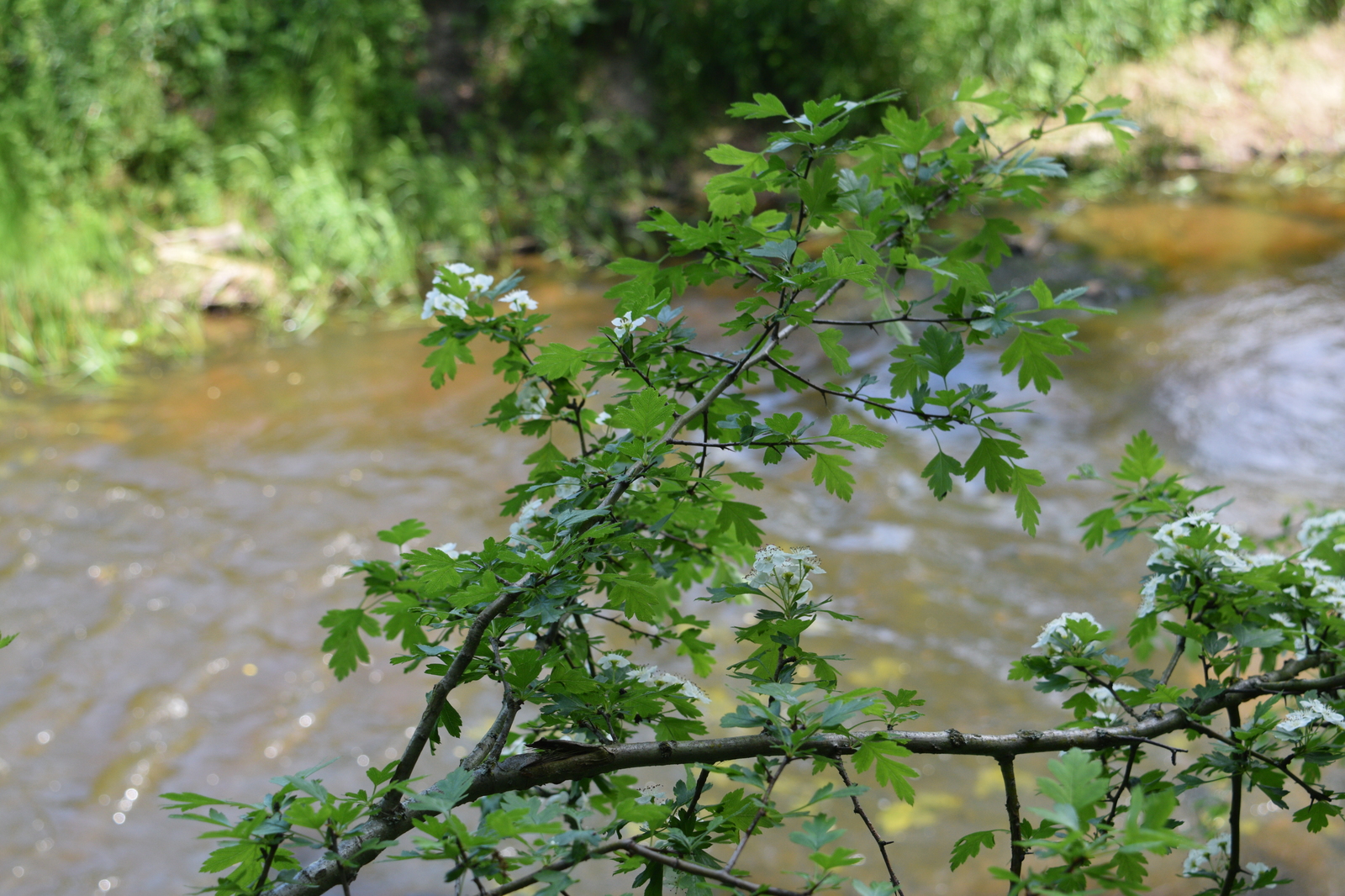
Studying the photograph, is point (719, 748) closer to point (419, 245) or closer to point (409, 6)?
point (419, 245)

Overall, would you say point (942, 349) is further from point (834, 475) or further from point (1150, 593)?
point (1150, 593)

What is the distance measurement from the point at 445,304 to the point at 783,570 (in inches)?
24.5

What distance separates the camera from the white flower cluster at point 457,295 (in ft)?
→ 4.33

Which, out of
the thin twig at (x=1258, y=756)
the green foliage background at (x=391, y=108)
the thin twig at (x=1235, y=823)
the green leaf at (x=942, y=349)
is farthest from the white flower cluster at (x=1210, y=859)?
the green foliage background at (x=391, y=108)

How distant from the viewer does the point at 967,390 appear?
3.67ft

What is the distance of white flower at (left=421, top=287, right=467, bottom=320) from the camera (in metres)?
1.32

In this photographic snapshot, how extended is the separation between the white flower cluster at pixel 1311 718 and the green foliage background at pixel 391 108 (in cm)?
659

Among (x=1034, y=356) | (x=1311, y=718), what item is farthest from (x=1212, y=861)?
(x=1034, y=356)

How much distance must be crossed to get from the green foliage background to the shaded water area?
1.19m

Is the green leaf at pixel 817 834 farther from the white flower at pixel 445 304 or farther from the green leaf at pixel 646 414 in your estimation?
the white flower at pixel 445 304

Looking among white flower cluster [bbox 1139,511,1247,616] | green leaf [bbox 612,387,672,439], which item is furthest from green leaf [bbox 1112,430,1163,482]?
green leaf [bbox 612,387,672,439]

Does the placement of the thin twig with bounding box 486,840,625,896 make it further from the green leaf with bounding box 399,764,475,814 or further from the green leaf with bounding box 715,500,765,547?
the green leaf with bounding box 715,500,765,547

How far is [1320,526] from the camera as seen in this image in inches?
67.6

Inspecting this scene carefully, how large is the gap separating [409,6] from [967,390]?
9.06m
